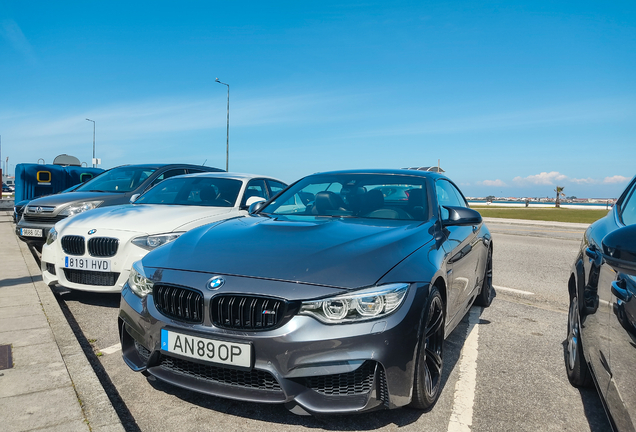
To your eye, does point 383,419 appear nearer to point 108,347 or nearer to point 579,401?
point 579,401

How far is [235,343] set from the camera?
7.69ft

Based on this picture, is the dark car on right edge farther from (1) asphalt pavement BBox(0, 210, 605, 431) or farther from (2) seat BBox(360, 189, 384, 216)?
(2) seat BBox(360, 189, 384, 216)

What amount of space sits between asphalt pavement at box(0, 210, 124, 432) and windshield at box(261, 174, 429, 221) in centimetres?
191

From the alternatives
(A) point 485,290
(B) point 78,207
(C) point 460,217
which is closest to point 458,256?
(C) point 460,217

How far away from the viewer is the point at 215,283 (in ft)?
8.16

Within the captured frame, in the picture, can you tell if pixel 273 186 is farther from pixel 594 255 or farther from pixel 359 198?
pixel 594 255

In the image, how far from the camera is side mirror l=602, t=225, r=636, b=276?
159 centimetres

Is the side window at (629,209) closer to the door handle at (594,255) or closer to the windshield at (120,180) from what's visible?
the door handle at (594,255)

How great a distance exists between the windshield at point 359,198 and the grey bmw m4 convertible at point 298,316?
24.1 inches

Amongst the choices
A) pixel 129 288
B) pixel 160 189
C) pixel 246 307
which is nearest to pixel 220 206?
pixel 160 189

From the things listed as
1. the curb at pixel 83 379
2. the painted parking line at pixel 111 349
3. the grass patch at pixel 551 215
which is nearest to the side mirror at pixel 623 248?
→ the curb at pixel 83 379

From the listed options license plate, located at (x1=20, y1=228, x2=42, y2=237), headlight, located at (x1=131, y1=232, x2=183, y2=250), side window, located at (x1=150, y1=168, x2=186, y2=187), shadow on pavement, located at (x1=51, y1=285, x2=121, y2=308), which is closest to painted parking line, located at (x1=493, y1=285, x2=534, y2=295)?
headlight, located at (x1=131, y1=232, x2=183, y2=250)

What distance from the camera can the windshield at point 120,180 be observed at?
27.7 feet

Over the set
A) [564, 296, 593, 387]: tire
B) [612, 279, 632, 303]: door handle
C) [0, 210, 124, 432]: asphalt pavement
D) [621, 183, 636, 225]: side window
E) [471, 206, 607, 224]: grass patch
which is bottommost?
[471, 206, 607, 224]: grass patch
